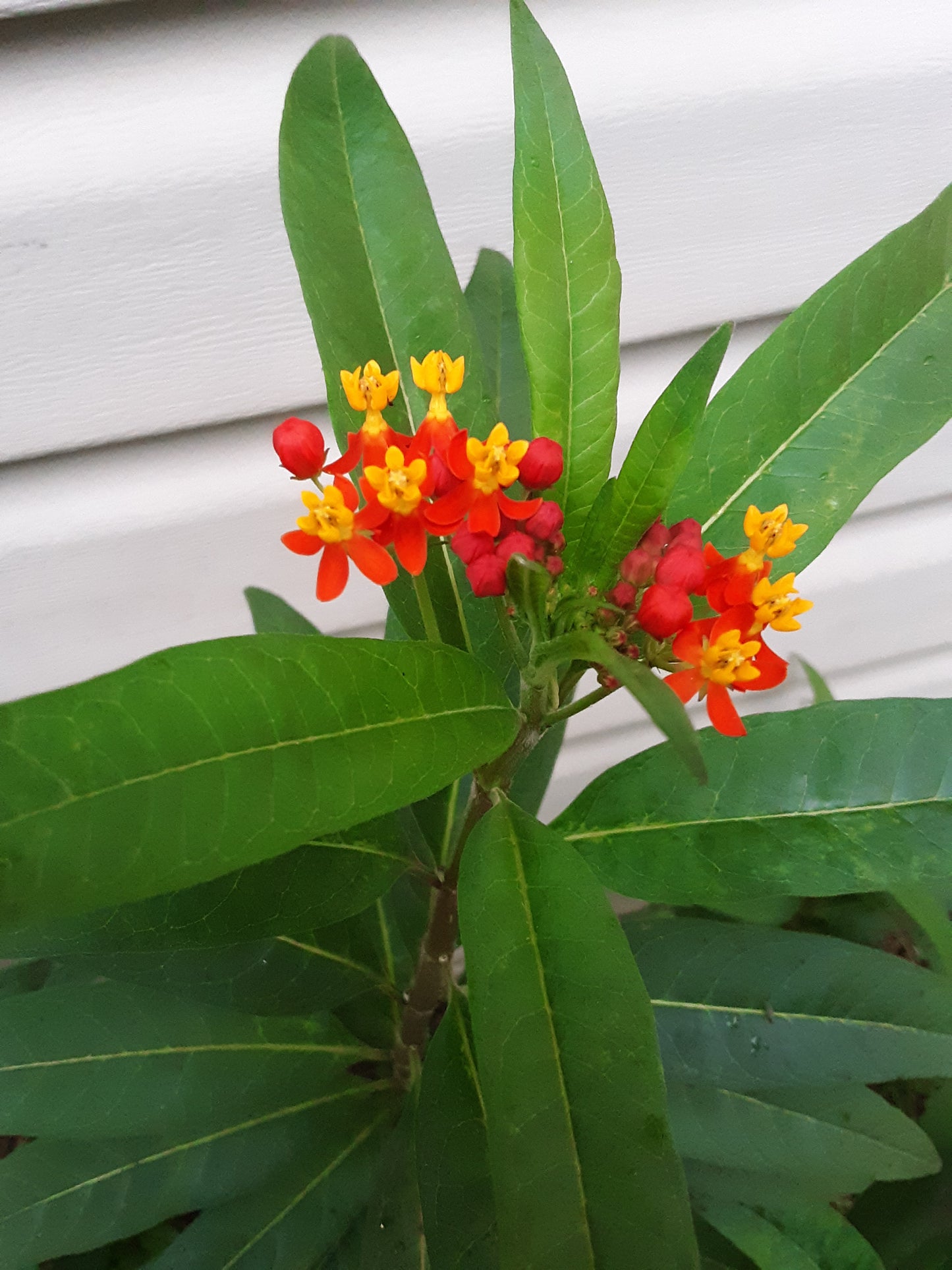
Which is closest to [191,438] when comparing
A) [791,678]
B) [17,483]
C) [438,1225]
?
[17,483]

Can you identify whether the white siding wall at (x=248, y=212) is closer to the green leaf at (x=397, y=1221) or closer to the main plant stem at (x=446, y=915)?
the main plant stem at (x=446, y=915)

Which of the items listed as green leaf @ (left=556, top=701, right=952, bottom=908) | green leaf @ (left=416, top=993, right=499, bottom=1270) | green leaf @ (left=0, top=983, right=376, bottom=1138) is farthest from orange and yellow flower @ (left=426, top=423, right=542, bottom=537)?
green leaf @ (left=0, top=983, right=376, bottom=1138)

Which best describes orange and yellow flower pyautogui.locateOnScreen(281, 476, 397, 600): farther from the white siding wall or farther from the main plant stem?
the white siding wall

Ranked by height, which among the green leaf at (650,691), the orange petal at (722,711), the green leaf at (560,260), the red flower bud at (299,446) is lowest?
the orange petal at (722,711)

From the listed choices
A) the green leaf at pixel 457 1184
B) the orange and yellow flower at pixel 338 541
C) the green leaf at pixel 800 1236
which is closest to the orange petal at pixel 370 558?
the orange and yellow flower at pixel 338 541

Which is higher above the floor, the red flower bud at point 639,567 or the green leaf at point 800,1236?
the red flower bud at point 639,567

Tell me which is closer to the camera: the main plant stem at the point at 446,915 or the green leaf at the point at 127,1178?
the main plant stem at the point at 446,915

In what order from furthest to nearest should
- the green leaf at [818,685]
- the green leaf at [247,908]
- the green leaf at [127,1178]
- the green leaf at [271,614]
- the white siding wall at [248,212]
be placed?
the green leaf at [818,685], the green leaf at [271,614], the green leaf at [127,1178], the white siding wall at [248,212], the green leaf at [247,908]
